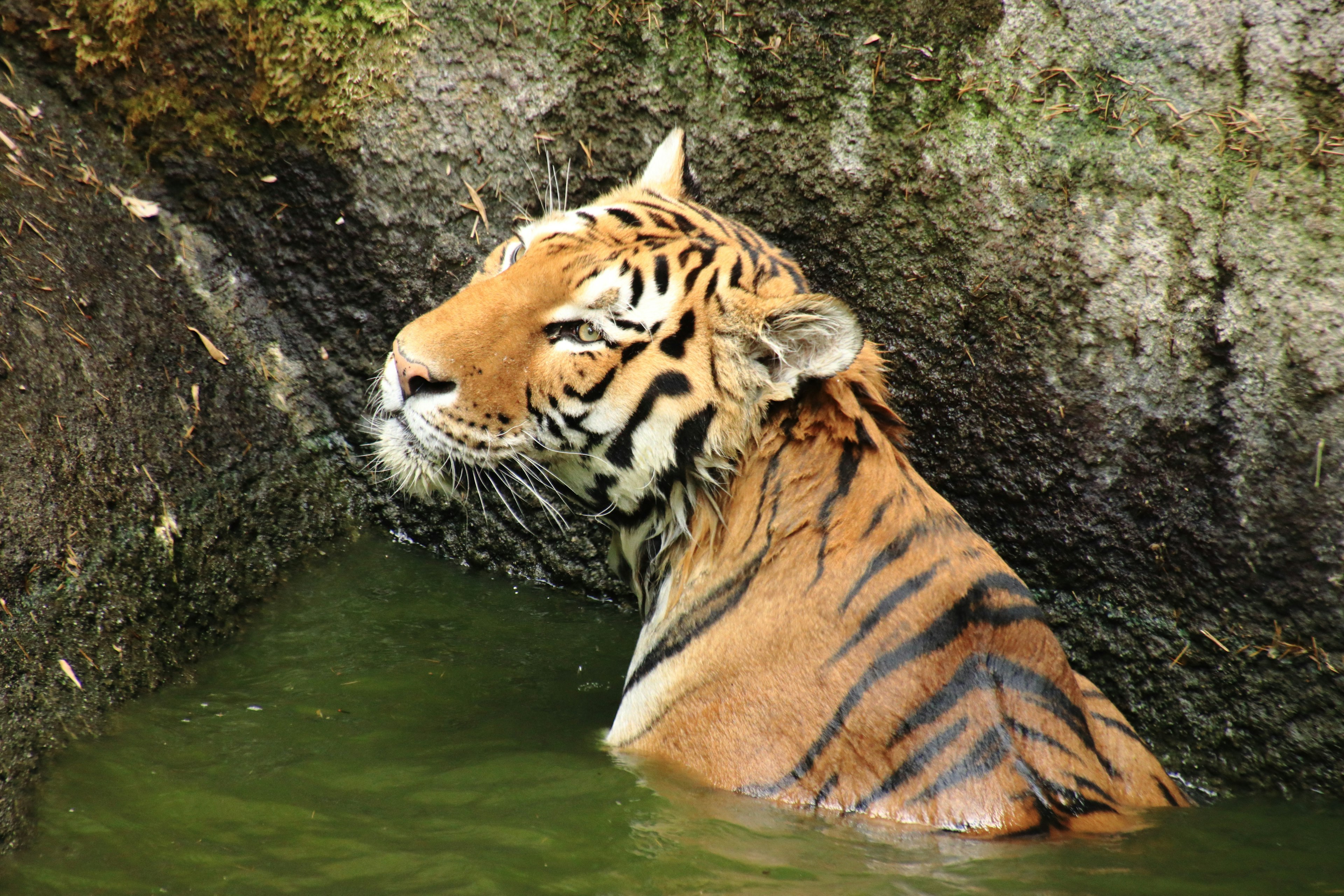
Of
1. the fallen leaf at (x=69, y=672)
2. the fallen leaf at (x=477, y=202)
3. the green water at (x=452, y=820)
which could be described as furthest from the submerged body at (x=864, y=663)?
the fallen leaf at (x=477, y=202)

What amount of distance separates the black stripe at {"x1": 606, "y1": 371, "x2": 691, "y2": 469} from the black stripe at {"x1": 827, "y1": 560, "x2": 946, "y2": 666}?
79 centimetres

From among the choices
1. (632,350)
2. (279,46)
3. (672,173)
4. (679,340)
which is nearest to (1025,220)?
(672,173)

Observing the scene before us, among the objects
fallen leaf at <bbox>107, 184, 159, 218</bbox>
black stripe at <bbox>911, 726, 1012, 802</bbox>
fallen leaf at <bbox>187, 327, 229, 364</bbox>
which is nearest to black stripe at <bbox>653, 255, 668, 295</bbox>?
black stripe at <bbox>911, 726, 1012, 802</bbox>

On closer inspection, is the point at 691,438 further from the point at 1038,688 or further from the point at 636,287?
the point at 1038,688

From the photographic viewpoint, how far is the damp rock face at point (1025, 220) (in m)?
3.30

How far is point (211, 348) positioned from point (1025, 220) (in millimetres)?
3220

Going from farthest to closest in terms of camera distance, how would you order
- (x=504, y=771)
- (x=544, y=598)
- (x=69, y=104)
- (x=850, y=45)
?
(x=544, y=598), (x=69, y=104), (x=850, y=45), (x=504, y=771)

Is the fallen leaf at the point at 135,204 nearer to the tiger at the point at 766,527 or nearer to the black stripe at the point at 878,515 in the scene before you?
the tiger at the point at 766,527

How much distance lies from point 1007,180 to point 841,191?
59 cm

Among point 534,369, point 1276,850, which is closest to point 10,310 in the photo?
point 534,369

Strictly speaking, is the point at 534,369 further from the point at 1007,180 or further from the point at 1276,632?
the point at 1276,632

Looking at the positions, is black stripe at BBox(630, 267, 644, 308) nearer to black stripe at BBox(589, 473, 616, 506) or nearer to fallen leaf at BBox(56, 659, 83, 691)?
black stripe at BBox(589, 473, 616, 506)

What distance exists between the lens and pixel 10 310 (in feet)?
11.0

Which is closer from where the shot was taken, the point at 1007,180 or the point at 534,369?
the point at 534,369
